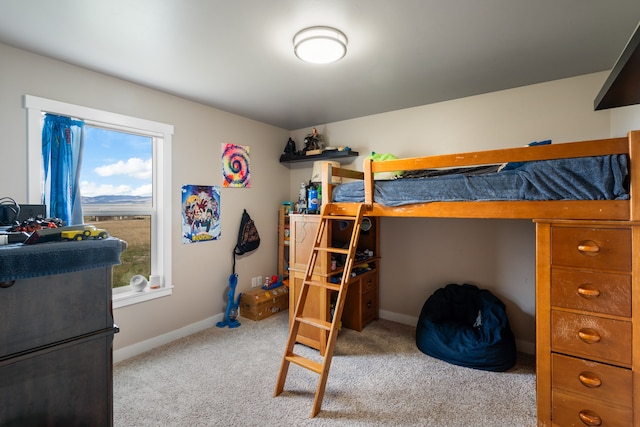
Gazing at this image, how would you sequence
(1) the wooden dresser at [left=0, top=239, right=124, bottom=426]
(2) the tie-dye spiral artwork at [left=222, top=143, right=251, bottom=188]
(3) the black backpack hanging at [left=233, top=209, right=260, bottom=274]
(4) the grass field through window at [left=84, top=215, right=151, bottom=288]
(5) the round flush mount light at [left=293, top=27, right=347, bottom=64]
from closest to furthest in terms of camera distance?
1. (1) the wooden dresser at [left=0, top=239, right=124, bottom=426]
2. (5) the round flush mount light at [left=293, top=27, right=347, bottom=64]
3. (4) the grass field through window at [left=84, top=215, right=151, bottom=288]
4. (2) the tie-dye spiral artwork at [left=222, top=143, right=251, bottom=188]
5. (3) the black backpack hanging at [left=233, top=209, right=260, bottom=274]

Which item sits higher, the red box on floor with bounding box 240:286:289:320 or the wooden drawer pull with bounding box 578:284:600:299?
the wooden drawer pull with bounding box 578:284:600:299

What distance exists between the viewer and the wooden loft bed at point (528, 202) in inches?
59.1

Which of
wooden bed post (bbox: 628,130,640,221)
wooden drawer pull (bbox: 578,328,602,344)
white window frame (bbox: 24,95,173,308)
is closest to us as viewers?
wooden bed post (bbox: 628,130,640,221)

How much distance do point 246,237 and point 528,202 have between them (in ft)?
9.18

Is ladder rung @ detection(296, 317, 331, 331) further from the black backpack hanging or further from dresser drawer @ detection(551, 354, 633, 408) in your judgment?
the black backpack hanging

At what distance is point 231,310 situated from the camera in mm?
3309

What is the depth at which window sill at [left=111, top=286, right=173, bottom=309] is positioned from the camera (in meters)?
2.50

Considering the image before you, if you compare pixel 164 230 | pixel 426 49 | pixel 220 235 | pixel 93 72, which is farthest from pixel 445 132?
pixel 93 72

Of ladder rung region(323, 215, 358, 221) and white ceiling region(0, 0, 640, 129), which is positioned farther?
ladder rung region(323, 215, 358, 221)

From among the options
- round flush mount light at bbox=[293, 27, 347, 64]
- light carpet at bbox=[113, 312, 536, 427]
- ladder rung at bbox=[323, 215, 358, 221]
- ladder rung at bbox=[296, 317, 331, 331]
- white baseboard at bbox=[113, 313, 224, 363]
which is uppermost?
round flush mount light at bbox=[293, 27, 347, 64]

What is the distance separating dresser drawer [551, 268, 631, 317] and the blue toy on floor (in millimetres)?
2866

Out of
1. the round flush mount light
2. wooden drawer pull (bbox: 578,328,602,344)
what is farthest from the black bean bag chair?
the round flush mount light

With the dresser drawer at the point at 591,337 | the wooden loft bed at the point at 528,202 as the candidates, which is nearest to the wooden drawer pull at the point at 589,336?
the dresser drawer at the point at 591,337

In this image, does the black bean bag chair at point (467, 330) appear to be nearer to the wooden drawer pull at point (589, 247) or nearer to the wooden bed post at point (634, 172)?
the wooden drawer pull at point (589, 247)
